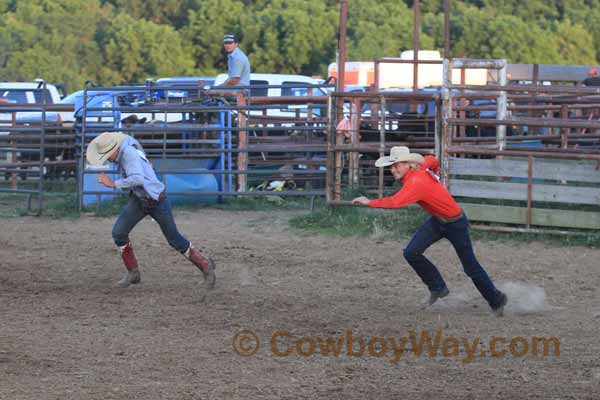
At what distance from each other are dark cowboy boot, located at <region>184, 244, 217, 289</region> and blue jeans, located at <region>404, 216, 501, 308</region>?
1848mm

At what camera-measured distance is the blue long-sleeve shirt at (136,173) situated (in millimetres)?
8773

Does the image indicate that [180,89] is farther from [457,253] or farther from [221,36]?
[221,36]

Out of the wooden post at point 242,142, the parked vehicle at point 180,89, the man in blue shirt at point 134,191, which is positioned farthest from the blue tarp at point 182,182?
the man in blue shirt at point 134,191

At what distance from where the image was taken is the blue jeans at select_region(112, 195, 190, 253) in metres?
9.04

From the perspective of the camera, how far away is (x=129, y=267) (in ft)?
30.6

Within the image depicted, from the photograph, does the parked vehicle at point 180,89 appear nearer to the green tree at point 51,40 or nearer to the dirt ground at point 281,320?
the dirt ground at point 281,320

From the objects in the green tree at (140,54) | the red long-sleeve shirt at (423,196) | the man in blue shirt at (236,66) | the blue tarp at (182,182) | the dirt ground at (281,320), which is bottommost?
the dirt ground at (281,320)

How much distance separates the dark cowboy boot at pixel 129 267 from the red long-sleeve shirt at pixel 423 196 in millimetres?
2548

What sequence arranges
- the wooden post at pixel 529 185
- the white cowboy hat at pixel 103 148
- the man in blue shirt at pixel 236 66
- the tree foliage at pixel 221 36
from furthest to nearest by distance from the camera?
the tree foliage at pixel 221 36 < the man in blue shirt at pixel 236 66 < the wooden post at pixel 529 185 < the white cowboy hat at pixel 103 148

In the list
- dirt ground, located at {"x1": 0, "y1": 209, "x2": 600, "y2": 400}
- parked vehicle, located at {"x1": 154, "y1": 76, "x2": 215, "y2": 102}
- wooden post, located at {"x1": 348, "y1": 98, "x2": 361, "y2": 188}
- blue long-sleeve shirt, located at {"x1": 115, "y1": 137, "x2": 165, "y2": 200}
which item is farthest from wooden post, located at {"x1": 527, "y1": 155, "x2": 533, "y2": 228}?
parked vehicle, located at {"x1": 154, "y1": 76, "x2": 215, "y2": 102}

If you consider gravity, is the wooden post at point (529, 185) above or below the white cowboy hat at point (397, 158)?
below

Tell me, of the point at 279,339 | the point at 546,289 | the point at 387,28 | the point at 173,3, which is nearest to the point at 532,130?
the point at 546,289

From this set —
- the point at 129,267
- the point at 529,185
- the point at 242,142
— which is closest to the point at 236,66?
the point at 242,142

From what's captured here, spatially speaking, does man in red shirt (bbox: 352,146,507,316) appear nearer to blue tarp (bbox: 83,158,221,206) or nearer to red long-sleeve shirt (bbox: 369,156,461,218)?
red long-sleeve shirt (bbox: 369,156,461,218)
